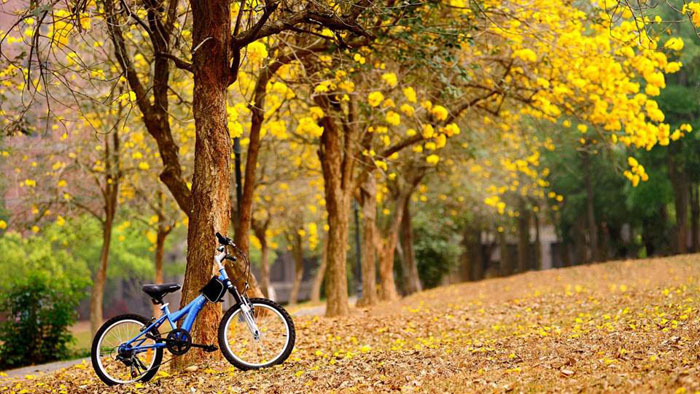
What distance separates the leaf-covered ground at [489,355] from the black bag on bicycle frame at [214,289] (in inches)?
29.4

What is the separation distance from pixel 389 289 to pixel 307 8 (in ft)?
55.1

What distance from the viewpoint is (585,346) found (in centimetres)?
833

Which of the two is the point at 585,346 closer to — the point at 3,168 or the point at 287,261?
the point at 3,168

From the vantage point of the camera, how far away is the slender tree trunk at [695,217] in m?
32.4

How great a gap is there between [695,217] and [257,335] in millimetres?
28360

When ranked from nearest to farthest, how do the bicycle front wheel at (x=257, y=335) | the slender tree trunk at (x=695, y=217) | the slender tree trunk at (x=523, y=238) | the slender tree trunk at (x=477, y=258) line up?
the bicycle front wheel at (x=257, y=335), the slender tree trunk at (x=695, y=217), the slender tree trunk at (x=523, y=238), the slender tree trunk at (x=477, y=258)

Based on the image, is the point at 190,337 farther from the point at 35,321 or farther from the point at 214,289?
the point at 35,321

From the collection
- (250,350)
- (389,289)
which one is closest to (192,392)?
(250,350)

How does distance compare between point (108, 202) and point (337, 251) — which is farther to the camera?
point (108, 202)

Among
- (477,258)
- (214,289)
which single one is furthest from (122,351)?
(477,258)

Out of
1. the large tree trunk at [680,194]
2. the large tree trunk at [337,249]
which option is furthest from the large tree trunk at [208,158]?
the large tree trunk at [680,194]

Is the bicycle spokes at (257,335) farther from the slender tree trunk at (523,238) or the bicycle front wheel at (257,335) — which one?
the slender tree trunk at (523,238)

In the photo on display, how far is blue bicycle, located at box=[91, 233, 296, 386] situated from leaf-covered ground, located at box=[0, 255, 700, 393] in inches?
8.0

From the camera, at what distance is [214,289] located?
8.48 meters
